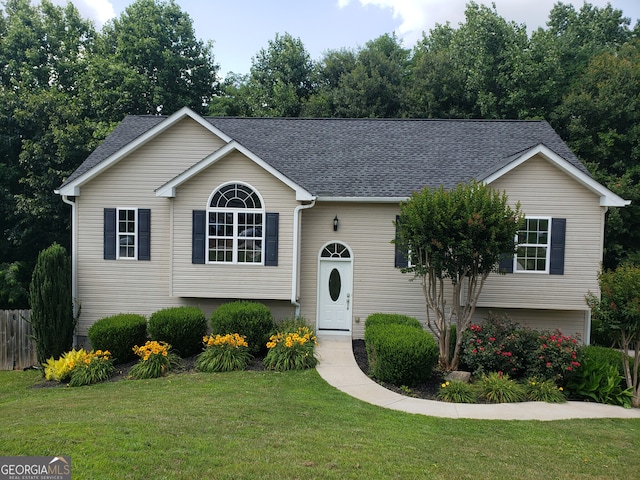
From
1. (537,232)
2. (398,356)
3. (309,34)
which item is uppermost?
(309,34)

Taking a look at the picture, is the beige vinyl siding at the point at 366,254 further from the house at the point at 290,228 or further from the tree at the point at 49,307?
the tree at the point at 49,307

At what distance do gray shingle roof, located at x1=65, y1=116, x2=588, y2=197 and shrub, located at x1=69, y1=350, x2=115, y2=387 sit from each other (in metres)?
5.61

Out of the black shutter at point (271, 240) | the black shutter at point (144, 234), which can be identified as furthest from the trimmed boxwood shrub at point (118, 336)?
the black shutter at point (271, 240)

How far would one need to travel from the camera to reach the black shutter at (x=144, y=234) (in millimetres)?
12438

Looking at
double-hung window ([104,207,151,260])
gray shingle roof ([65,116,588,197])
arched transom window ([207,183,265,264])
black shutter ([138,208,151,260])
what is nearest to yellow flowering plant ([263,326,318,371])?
arched transom window ([207,183,265,264])

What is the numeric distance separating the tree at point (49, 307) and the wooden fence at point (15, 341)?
108 cm

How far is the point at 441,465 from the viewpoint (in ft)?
17.5

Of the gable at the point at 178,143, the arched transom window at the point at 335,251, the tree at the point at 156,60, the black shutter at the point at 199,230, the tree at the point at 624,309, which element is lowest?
the tree at the point at 624,309

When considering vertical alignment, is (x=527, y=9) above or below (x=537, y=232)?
above

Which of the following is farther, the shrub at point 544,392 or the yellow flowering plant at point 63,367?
the yellow flowering plant at point 63,367

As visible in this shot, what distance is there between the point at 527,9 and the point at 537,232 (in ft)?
80.0

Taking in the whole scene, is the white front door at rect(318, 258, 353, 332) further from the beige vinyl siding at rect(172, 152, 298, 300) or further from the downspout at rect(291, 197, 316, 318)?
the beige vinyl siding at rect(172, 152, 298, 300)

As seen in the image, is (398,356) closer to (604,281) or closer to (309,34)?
(604,281)

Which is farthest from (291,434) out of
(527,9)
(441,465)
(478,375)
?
(527,9)
